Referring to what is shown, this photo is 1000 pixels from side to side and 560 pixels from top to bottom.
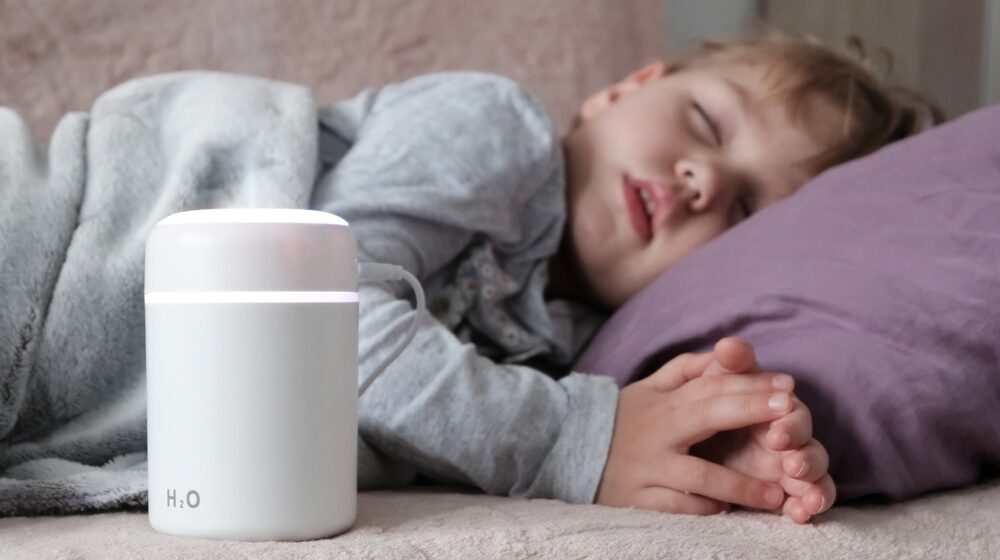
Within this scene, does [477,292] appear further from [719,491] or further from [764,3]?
[764,3]

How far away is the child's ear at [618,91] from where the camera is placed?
4.32 feet

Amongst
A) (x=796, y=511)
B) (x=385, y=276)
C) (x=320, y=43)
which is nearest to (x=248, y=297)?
(x=385, y=276)

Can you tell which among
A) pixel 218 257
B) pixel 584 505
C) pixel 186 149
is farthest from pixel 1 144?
pixel 584 505

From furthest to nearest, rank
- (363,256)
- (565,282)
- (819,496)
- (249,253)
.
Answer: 1. (565,282)
2. (363,256)
3. (819,496)
4. (249,253)

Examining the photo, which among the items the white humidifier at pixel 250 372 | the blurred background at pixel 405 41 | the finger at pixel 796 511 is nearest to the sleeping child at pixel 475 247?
the finger at pixel 796 511

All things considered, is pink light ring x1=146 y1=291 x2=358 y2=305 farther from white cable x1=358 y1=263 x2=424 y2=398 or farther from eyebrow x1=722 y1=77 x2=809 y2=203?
eyebrow x1=722 y1=77 x2=809 y2=203

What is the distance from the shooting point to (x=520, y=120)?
106 centimetres

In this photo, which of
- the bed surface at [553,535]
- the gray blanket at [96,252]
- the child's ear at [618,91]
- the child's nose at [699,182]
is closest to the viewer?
the bed surface at [553,535]

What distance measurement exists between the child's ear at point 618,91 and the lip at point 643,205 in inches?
7.1

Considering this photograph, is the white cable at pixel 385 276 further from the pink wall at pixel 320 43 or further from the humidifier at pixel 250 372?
the pink wall at pixel 320 43

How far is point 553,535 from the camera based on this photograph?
604 mm

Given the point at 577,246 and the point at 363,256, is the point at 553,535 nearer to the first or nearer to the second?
the point at 363,256

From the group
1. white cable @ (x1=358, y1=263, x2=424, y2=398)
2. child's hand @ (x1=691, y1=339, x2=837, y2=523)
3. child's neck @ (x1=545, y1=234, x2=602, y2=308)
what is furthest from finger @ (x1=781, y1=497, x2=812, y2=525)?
child's neck @ (x1=545, y1=234, x2=602, y2=308)

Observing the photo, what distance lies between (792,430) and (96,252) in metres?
0.53
